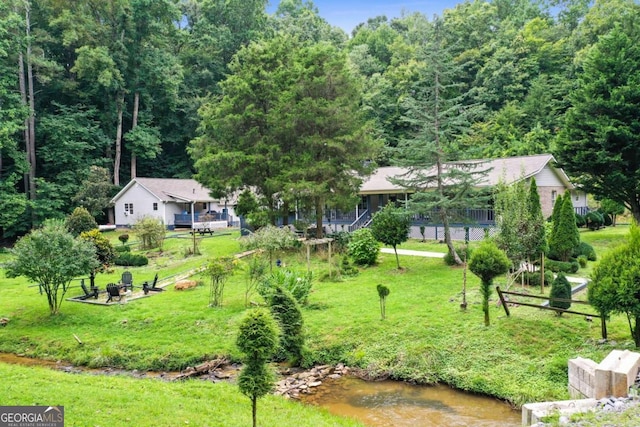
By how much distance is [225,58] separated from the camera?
5516cm

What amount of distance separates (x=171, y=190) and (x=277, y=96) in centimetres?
1978

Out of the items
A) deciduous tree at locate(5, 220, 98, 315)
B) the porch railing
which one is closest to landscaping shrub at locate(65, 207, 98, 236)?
deciduous tree at locate(5, 220, 98, 315)

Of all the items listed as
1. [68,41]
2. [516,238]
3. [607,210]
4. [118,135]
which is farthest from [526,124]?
[68,41]

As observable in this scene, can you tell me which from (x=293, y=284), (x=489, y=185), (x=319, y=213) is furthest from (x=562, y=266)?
(x=319, y=213)

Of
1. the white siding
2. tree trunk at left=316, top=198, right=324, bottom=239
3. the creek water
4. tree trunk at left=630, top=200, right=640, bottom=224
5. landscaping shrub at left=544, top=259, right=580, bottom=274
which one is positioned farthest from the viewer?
the white siding

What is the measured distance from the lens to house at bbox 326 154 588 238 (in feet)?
81.6

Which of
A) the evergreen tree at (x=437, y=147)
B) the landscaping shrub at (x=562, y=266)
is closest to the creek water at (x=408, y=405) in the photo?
the landscaping shrub at (x=562, y=266)

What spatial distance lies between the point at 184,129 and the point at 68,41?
45.8 ft

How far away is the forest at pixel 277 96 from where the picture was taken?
2197 cm

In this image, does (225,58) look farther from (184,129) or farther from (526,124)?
(526,124)

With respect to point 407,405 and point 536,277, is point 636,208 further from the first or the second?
point 407,405

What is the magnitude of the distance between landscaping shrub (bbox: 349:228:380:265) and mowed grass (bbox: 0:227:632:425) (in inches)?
74.3

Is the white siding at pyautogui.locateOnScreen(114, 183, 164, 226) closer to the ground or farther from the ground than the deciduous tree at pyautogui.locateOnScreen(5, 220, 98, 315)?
farther from the ground

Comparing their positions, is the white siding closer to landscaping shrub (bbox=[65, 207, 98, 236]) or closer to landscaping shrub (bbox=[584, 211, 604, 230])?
landscaping shrub (bbox=[65, 207, 98, 236])
